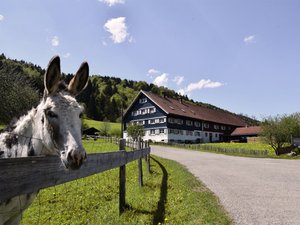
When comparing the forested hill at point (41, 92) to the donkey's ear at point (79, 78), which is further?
the forested hill at point (41, 92)

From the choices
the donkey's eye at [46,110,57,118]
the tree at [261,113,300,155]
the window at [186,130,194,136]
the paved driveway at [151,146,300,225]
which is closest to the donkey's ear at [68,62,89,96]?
the donkey's eye at [46,110,57,118]

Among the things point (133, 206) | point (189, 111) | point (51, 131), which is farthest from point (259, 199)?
point (189, 111)

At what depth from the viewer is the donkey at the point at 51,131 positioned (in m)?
2.90

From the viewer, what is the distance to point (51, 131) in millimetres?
3135

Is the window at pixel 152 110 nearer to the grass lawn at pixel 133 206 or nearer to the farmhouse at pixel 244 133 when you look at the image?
the farmhouse at pixel 244 133

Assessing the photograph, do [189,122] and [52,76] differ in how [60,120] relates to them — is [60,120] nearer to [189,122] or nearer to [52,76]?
[52,76]

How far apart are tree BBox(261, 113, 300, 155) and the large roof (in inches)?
1084

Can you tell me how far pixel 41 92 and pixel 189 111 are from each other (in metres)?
68.6

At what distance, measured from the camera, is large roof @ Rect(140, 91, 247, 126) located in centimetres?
6531

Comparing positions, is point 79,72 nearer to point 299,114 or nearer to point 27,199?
point 27,199

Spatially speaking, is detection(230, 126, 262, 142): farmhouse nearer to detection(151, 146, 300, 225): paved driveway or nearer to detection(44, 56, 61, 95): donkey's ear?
detection(151, 146, 300, 225): paved driveway

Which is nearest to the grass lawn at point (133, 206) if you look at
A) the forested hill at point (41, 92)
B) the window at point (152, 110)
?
the forested hill at point (41, 92)

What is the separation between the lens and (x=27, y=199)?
10.7 ft

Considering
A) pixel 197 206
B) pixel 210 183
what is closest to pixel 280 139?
pixel 210 183
